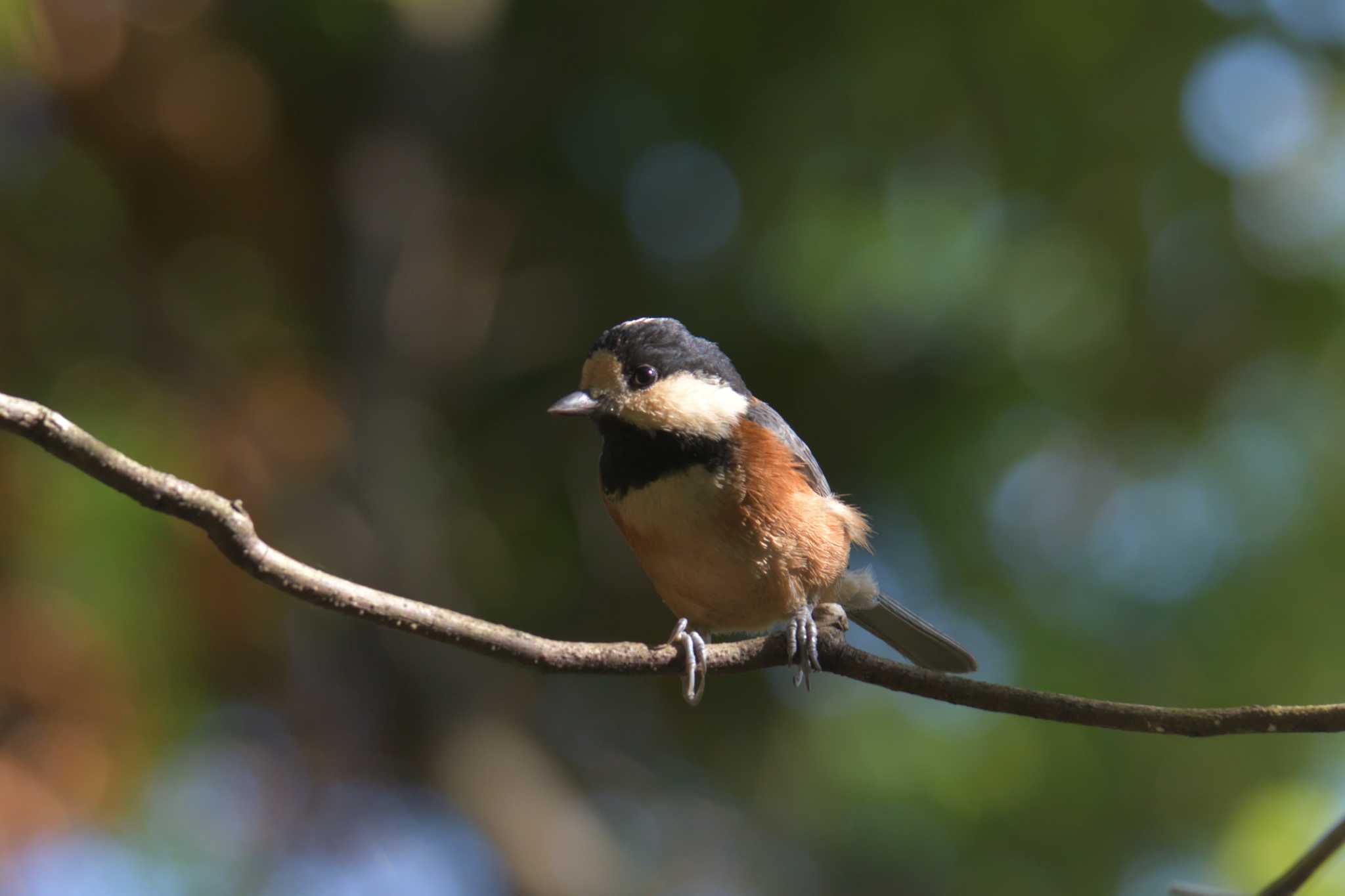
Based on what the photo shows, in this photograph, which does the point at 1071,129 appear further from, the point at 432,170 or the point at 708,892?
the point at 708,892

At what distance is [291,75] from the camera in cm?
441

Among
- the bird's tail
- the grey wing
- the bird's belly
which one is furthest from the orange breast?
the bird's tail

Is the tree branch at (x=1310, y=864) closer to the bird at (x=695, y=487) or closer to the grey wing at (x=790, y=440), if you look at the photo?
the bird at (x=695, y=487)

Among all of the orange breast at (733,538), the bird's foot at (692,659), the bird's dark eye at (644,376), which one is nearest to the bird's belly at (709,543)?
the orange breast at (733,538)

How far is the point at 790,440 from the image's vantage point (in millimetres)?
2688

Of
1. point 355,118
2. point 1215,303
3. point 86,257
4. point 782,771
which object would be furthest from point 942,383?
point 86,257

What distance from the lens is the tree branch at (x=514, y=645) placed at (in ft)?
4.17

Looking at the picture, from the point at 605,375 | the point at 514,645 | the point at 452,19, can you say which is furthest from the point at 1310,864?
the point at 452,19

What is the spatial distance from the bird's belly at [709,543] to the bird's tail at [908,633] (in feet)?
1.70

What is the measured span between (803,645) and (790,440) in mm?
802

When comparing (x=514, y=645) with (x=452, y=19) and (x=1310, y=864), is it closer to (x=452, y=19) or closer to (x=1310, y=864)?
(x=1310, y=864)

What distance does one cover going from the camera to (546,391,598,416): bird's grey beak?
2.27 metres

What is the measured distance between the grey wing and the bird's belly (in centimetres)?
27

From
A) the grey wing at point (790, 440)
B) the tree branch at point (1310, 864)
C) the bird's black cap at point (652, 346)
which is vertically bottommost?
the tree branch at point (1310, 864)
